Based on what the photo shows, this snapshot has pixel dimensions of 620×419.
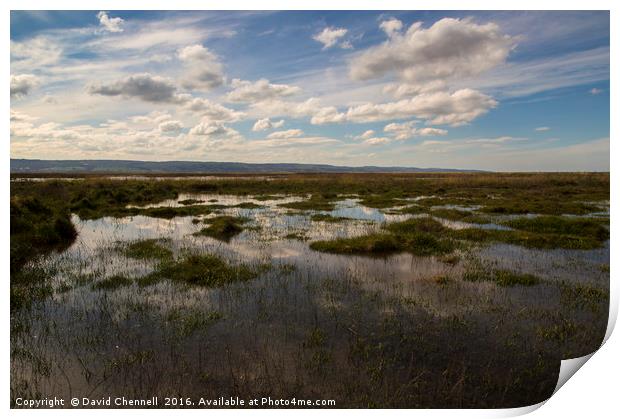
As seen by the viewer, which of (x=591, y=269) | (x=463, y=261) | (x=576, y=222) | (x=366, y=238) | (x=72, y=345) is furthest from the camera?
(x=576, y=222)

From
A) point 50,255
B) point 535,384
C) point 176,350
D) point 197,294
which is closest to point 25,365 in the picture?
point 176,350

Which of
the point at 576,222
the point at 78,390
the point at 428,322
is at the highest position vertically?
the point at 576,222

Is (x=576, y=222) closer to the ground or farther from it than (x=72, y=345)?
farther from it

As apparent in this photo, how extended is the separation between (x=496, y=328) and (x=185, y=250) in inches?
518

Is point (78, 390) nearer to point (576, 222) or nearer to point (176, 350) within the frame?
point (176, 350)

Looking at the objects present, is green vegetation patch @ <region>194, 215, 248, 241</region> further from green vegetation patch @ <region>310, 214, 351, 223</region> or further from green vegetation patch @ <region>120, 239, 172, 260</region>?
green vegetation patch @ <region>310, 214, 351, 223</region>

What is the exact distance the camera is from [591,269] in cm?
1322

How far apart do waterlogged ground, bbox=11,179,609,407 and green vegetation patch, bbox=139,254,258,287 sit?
16 cm

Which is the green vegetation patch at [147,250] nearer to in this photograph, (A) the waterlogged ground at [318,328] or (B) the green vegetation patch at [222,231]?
(A) the waterlogged ground at [318,328]

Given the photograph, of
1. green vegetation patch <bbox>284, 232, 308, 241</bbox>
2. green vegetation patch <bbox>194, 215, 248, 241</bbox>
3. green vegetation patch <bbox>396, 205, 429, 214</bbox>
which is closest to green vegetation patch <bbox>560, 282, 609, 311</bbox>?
green vegetation patch <bbox>284, 232, 308, 241</bbox>

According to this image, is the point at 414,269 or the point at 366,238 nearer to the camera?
the point at 414,269

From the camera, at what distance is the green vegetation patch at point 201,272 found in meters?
12.0

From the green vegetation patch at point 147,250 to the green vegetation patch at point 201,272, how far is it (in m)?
1.58

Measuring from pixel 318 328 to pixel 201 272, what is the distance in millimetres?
5792
